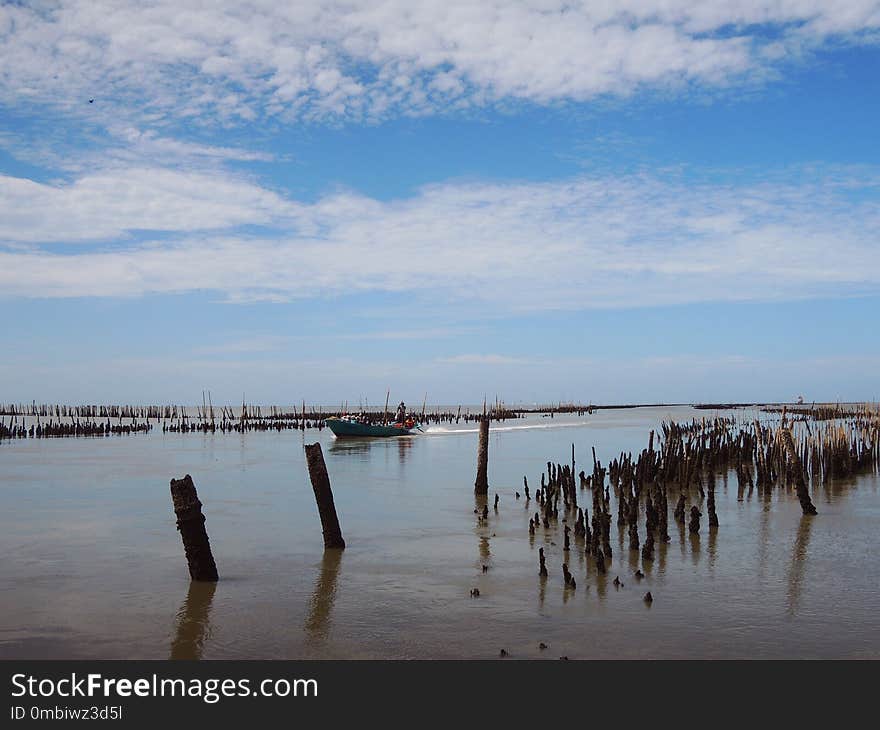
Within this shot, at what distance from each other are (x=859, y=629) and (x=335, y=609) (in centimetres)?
552

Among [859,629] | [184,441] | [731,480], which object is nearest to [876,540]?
[859,629]

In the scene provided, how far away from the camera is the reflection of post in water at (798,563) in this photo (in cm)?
902

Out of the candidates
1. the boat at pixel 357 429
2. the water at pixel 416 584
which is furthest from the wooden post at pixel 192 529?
the boat at pixel 357 429

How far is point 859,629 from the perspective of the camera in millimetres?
7879

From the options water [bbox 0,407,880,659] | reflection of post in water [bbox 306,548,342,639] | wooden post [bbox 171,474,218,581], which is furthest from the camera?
wooden post [bbox 171,474,218,581]

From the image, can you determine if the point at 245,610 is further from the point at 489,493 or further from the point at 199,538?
the point at 489,493

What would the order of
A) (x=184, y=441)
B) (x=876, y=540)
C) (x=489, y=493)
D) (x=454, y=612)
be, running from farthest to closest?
(x=184, y=441)
(x=489, y=493)
(x=876, y=540)
(x=454, y=612)

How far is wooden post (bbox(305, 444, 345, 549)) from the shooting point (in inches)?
469

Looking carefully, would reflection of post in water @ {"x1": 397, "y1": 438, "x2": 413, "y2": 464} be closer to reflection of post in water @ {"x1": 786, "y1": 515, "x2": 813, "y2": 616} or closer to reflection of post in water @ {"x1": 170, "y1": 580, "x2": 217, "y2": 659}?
reflection of post in water @ {"x1": 786, "y1": 515, "x2": 813, "y2": 616}

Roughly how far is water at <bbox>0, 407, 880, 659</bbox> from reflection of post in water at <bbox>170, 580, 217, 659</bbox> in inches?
1.2

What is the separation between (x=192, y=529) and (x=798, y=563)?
8.33 meters

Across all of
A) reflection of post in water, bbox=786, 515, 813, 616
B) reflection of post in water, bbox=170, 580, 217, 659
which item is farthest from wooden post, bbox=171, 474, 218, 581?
reflection of post in water, bbox=786, 515, 813, 616

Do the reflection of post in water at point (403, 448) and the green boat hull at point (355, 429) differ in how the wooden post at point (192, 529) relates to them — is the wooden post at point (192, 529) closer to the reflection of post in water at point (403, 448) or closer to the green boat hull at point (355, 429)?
the reflection of post in water at point (403, 448)

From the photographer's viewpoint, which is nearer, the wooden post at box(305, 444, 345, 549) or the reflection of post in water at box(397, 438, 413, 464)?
the wooden post at box(305, 444, 345, 549)
